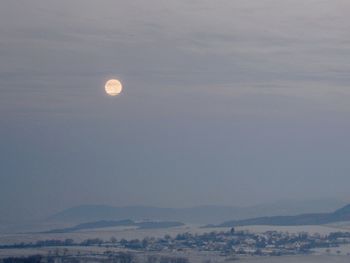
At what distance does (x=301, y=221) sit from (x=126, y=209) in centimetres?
3472

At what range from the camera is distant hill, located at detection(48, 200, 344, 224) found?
9694 cm

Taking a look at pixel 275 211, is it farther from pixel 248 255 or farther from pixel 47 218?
pixel 248 255

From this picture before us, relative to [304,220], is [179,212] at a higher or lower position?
higher

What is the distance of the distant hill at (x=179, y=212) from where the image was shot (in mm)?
96938

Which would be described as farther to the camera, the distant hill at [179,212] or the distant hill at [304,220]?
the distant hill at [179,212]

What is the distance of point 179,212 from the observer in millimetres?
104812

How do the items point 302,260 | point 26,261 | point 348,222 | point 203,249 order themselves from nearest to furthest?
point 26,261
point 302,260
point 203,249
point 348,222

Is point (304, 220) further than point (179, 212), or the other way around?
point (179, 212)

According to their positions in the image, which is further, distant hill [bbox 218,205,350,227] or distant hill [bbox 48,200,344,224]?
distant hill [bbox 48,200,344,224]

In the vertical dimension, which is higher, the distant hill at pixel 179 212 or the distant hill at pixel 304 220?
the distant hill at pixel 179 212

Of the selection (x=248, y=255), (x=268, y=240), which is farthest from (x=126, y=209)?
(x=248, y=255)

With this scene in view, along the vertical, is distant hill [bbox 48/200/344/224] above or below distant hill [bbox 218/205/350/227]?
above

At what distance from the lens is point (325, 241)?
53531 millimetres

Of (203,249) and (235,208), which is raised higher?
(235,208)
